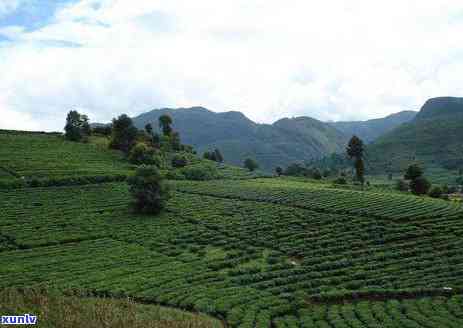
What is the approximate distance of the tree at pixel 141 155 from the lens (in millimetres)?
123438

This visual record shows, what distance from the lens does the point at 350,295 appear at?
A: 40375 mm

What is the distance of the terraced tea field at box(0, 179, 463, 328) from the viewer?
124 feet

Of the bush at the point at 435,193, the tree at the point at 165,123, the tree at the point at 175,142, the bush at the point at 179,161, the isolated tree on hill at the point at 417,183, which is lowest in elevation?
the bush at the point at 435,193

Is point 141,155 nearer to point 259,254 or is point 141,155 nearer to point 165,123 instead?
point 165,123

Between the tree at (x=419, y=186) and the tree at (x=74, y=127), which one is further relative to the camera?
the tree at (x=74, y=127)

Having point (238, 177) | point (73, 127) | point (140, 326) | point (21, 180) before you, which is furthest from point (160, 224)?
point (73, 127)

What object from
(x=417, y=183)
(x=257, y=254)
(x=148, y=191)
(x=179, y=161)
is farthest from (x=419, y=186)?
(x=257, y=254)

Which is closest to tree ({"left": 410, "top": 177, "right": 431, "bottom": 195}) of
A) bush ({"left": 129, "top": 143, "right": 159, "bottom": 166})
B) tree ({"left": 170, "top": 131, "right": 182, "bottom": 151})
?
bush ({"left": 129, "top": 143, "right": 159, "bottom": 166})

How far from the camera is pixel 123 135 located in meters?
137

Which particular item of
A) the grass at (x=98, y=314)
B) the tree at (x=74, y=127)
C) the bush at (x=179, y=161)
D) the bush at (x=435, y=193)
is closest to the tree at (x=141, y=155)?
the bush at (x=179, y=161)

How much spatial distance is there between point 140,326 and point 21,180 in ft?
239

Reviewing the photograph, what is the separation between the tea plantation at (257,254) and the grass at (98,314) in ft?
11.7

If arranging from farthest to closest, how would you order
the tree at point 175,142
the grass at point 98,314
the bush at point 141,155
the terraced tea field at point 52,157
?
1. the tree at point 175,142
2. the bush at point 141,155
3. the terraced tea field at point 52,157
4. the grass at point 98,314

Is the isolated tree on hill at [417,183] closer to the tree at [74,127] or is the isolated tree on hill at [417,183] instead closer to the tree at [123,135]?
the tree at [123,135]
